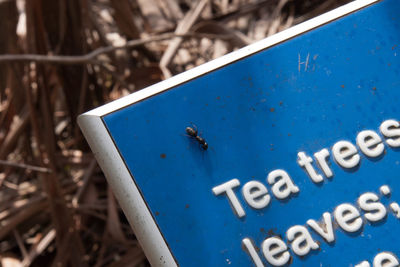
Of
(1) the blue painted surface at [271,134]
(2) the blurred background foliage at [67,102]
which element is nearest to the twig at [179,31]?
(2) the blurred background foliage at [67,102]

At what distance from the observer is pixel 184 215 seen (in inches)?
33.9

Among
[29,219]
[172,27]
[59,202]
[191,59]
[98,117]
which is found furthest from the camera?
[172,27]

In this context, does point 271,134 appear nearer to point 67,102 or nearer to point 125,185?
point 125,185

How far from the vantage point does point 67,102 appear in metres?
1.94

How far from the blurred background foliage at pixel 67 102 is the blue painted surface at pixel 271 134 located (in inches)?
26.5

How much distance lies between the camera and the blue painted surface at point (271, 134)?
2.82ft

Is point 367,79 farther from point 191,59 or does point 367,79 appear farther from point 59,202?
point 191,59

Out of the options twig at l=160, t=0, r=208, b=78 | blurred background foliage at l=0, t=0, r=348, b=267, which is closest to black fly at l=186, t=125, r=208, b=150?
blurred background foliage at l=0, t=0, r=348, b=267

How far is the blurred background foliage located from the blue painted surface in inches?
26.5

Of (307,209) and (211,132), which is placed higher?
(211,132)

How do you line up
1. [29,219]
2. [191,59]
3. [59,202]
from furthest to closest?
[191,59] → [29,219] → [59,202]

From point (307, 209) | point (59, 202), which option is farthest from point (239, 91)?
point (59, 202)

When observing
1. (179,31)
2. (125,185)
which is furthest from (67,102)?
Answer: (125,185)

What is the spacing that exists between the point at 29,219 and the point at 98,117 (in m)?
1.00
